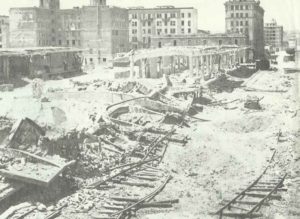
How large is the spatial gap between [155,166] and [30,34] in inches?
2707

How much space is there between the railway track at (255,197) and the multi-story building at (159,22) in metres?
86.3

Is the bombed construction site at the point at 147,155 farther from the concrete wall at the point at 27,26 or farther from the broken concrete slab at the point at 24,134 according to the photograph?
the concrete wall at the point at 27,26

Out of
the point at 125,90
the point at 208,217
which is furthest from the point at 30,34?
the point at 208,217

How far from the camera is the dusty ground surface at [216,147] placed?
49.9 feet

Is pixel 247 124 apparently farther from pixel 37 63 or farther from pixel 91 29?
pixel 91 29

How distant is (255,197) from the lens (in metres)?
15.3

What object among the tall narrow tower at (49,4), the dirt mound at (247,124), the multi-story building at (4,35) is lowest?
the dirt mound at (247,124)

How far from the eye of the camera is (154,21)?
104 meters

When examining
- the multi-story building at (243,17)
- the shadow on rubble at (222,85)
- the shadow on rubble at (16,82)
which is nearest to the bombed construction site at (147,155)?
the shadow on rubble at (222,85)

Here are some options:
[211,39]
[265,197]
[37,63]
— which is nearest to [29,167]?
[265,197]

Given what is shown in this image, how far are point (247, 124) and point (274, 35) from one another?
13835 centimetres

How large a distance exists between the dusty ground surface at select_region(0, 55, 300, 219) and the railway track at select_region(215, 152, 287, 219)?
0.33 metres

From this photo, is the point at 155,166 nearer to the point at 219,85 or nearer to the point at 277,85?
the point at 219,85

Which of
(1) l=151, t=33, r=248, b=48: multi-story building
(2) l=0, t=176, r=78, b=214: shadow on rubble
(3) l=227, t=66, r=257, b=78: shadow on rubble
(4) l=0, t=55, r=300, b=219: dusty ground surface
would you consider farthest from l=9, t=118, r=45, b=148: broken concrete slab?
(1) l=151, t=33, r=248, b=48: multi-story building
